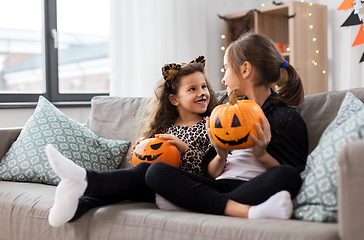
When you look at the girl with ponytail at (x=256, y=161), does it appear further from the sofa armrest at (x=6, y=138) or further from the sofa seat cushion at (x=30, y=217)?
the sofa armrest at (x=6, y=138)

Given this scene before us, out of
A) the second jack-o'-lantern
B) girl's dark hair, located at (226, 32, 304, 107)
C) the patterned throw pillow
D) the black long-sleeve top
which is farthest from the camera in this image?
girl's dark hair, located at (226, 32, 304, 107)

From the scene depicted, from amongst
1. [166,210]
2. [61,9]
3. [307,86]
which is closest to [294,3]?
[307,86]

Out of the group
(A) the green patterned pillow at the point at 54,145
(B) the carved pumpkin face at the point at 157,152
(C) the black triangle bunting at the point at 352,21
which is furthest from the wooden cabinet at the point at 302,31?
(B) the carved pumpkin face at the point at 157,152

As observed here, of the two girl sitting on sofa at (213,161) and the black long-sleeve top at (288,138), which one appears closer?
the two girl sitting on sofa at (213,161)

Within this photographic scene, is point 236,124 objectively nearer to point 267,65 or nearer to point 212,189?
point 212,189

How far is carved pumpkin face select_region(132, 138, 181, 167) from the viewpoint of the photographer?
5.32ft

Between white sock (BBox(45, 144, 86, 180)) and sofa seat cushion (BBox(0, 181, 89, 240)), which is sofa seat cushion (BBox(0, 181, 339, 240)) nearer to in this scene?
sofa seat cushion (BBox(0, 181, 89, 240))

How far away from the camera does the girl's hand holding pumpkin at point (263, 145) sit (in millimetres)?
1316

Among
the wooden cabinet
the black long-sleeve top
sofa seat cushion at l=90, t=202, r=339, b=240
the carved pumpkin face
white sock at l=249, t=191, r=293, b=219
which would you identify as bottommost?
sofa seat cushion at l=90, t=202, r=339, b=240

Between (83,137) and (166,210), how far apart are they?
87 centimetres

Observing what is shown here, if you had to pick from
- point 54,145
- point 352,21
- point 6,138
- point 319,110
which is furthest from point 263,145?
point 352,21

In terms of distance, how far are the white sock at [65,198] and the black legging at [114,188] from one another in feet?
0.18

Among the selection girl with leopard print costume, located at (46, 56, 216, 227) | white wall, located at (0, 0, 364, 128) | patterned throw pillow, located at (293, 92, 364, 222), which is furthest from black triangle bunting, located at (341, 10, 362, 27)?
patterned throw pillow, located at (293, 92, 364, 222)

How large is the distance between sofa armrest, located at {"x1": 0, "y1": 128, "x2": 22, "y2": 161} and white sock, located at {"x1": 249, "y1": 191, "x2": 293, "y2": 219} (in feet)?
4.72
